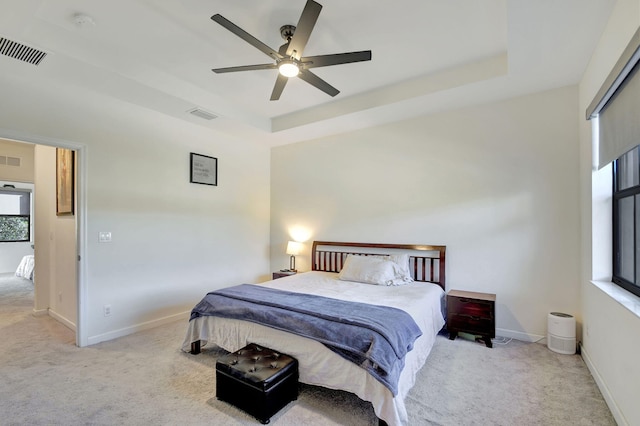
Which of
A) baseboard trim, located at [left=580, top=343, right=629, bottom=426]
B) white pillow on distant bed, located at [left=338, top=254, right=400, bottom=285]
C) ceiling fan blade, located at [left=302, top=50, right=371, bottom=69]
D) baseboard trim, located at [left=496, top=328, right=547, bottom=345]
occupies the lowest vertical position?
baseboard trim, located at [left=496, top=328, right=547, bottom=345]

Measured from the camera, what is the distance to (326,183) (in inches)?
200

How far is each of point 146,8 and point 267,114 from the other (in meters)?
2.32

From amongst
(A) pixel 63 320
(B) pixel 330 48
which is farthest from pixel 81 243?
(B) pixel 330 48

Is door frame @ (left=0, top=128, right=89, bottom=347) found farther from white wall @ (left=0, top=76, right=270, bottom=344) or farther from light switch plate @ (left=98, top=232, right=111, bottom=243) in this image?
light switch plate @ (left=98, top=232, right=111, bottom=243)

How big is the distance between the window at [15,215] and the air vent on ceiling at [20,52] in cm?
679

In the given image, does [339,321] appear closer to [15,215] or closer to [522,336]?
[522,336]

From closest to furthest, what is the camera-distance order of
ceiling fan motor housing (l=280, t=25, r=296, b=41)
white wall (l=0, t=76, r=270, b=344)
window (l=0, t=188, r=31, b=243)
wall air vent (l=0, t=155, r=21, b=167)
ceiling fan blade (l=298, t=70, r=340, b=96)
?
ceiling fan motor housing (l=280, t=25, r=296, b=41) < ceiling fan blade (l=298, t=70, r=340, b=96) < white wall (l=0, t=76, r=270, b=344) < wall air vent (l=0, t=155, r=21, b=167) < window (l=0, t=188, r=31, b=243)

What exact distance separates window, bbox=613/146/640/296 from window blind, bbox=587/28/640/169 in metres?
0.16

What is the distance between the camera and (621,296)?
220 centimetres

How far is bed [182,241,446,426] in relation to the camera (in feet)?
6.96

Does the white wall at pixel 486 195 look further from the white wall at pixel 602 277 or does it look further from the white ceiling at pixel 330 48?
the white ceiling at pixel 330 48

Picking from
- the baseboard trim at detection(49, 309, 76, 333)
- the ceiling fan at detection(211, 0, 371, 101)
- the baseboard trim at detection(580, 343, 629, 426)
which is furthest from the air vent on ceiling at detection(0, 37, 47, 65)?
Answer: the baseboard trim at detection(580, 343, 629, 426)

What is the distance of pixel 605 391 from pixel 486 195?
211 centimetres

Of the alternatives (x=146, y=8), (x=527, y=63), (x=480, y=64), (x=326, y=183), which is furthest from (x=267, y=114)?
(x=527, y=63)
